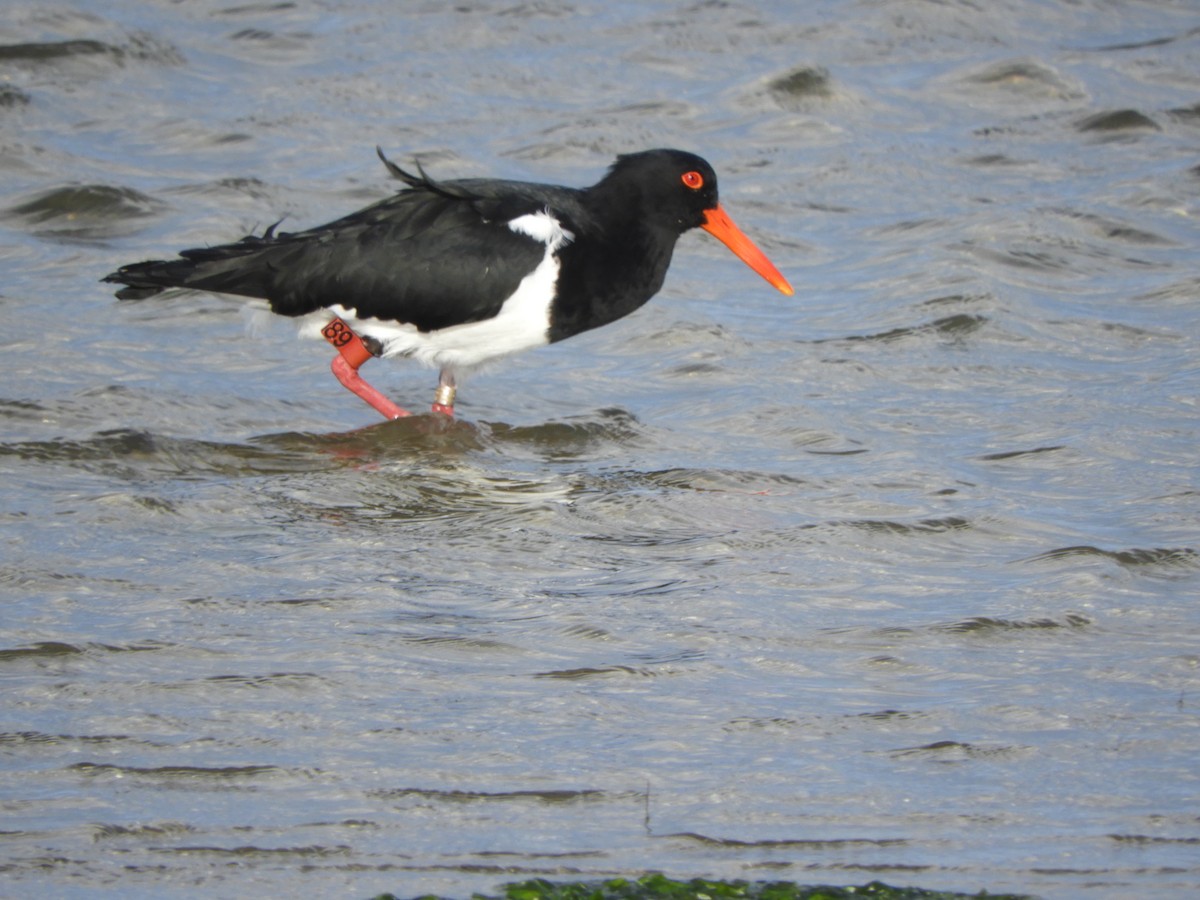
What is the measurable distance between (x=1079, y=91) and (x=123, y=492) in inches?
341

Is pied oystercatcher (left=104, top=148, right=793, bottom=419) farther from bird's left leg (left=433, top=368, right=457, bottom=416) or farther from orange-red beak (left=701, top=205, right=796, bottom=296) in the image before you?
orange-red beak (left=701, top=205, right=796, bottom=296)

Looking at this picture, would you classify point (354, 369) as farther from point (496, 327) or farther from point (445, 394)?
point (496, 327)

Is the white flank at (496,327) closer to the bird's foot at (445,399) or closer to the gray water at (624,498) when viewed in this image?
the bird's foot at (445,399)

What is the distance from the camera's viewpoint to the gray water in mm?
3971

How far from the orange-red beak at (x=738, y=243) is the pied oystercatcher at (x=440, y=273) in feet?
1.96

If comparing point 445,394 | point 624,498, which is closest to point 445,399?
point 445,394

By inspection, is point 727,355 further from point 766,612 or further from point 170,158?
point 170,158

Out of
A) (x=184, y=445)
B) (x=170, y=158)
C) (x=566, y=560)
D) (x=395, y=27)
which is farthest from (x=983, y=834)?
(x=395, y=27)

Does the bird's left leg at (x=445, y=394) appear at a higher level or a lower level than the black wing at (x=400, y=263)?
lower

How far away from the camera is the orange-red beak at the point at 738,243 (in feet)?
26.9

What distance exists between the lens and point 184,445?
279 inches

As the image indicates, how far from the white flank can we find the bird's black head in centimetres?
50

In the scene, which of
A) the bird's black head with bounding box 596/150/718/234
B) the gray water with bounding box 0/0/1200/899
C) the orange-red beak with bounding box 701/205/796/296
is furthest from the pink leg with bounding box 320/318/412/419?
the orange-red beak with bounding box 701/205/796/296

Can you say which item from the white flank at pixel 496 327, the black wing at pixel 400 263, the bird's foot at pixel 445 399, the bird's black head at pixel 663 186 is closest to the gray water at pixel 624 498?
the bird's foot at pixel 445 399
